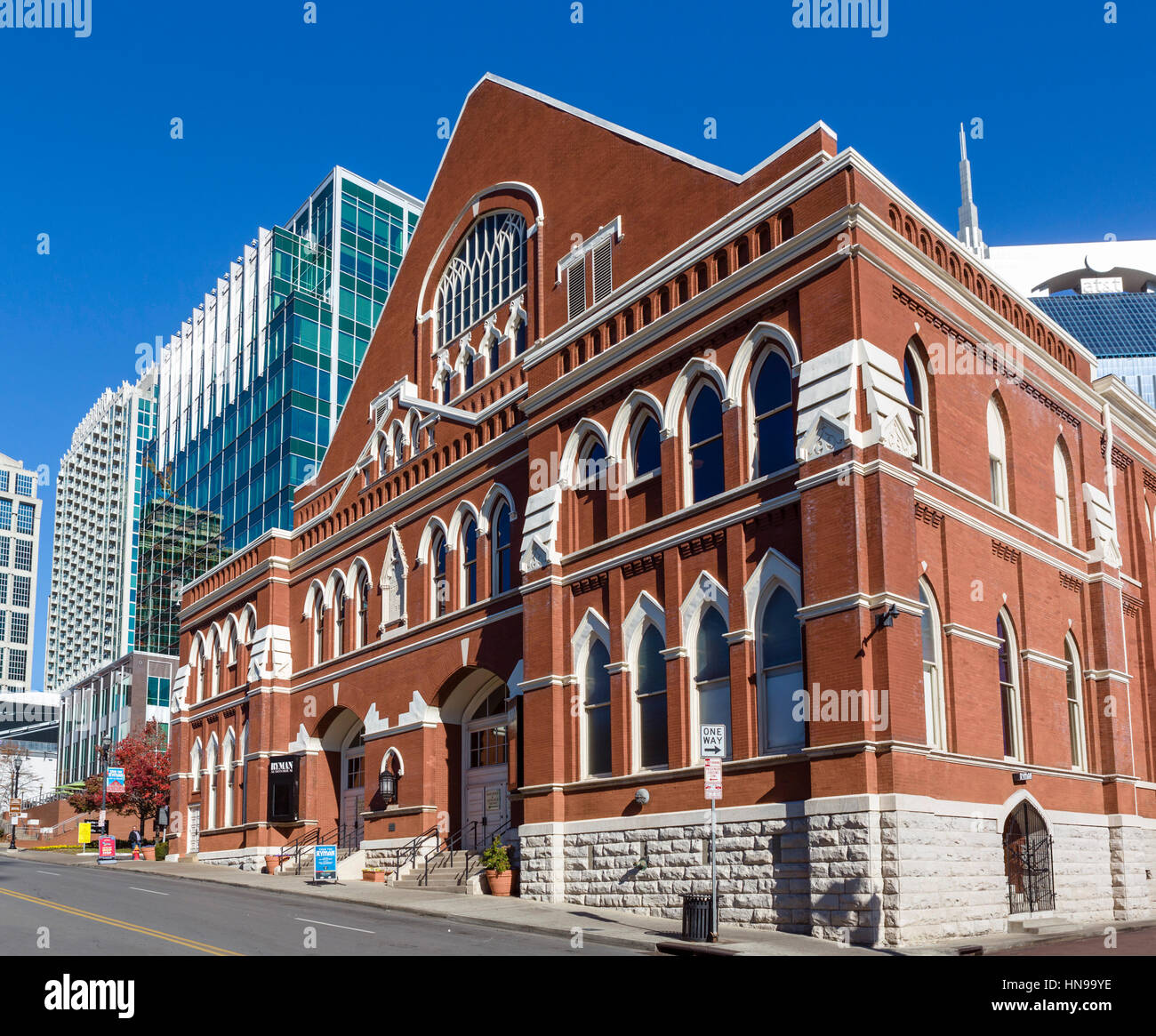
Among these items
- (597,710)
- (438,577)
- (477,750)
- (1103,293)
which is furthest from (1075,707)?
(1103,293)

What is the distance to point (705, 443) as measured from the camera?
23.0m

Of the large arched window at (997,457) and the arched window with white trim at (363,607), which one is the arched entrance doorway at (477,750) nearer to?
the arched window with white trim at (363,607)

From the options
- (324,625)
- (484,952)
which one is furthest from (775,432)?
(324,625)

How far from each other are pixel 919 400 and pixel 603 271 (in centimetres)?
935

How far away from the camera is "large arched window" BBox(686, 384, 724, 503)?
74.7 ft

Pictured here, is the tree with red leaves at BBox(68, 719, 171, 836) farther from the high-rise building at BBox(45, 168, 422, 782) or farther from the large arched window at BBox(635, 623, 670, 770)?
the large arched window at BBox(635, 623, 670, 770)

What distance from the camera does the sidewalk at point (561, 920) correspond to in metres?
17.1

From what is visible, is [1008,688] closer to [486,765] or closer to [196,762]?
[486,765]

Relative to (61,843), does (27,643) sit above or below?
above

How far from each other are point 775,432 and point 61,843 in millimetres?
72273

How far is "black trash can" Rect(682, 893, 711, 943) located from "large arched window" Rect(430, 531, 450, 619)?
1497 cm

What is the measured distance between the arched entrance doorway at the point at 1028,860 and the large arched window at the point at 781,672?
4.17 meters
